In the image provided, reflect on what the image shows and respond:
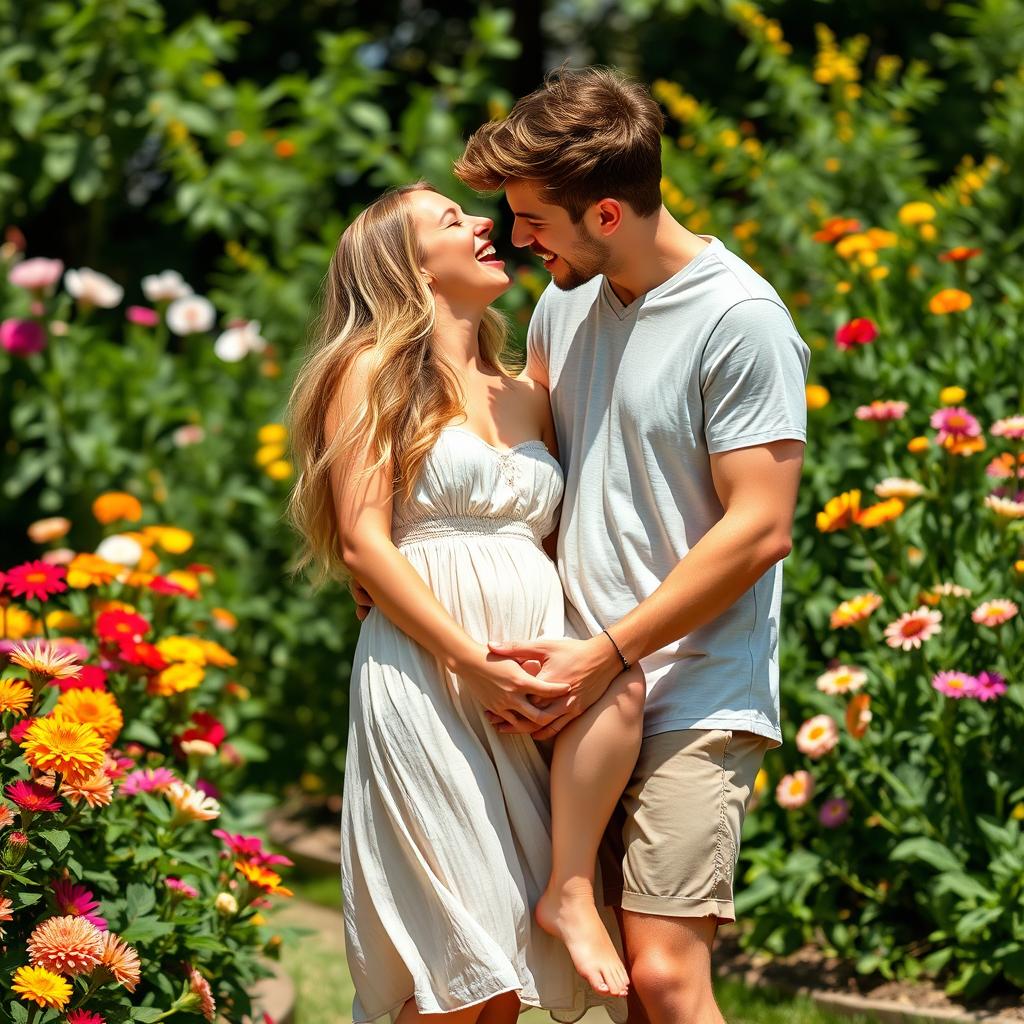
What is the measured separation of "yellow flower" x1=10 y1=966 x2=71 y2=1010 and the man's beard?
4.72 ft

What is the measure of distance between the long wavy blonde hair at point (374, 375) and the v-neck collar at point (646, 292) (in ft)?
1.06

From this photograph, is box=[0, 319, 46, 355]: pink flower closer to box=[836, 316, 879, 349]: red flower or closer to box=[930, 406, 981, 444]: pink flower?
box=[836, 316, 879, 349]: red flower

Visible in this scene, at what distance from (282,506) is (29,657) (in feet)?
9.49

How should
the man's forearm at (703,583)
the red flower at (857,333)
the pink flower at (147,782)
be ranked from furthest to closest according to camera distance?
1. the red flower at (857,333)
2. the pink flower at (147,782)
3. the man's forearm at (703,583)

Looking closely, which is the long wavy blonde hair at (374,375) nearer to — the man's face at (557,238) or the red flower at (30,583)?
the man's face at (557,238)

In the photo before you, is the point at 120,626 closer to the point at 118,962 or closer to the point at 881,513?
the point at 118,962

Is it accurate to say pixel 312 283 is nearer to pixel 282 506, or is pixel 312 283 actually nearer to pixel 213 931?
pixel 282 506

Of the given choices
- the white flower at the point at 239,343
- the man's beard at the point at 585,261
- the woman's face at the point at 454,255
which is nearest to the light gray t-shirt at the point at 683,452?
the man's beard at the point at 585,261

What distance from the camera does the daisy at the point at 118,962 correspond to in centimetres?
228

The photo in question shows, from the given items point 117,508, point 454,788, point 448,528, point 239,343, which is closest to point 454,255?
point 448,528

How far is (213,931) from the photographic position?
9.26 ft

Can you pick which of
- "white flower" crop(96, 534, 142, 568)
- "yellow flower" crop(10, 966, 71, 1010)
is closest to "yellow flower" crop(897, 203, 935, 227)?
"white flower" crop(96, 534, 142, 568)

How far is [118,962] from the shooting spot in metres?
2.29

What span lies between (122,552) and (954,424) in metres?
2.15
